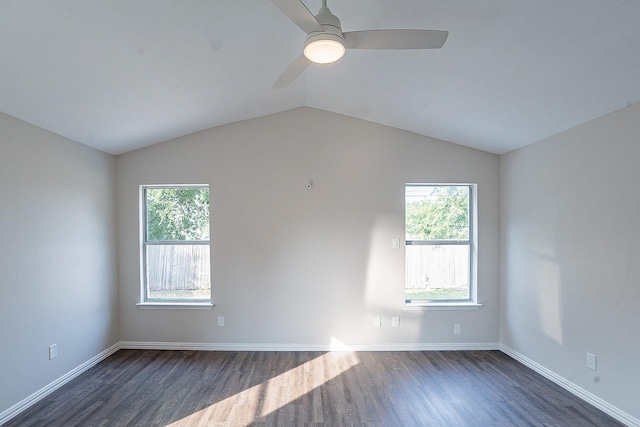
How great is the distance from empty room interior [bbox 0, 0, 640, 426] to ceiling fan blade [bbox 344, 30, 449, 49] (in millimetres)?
10

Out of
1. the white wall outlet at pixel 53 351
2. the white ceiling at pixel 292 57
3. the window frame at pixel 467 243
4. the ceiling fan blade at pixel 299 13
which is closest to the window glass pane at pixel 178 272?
the white wall outlet at pixel 53 351

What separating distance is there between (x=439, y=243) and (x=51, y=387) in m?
4.34

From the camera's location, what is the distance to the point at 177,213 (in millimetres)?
4047

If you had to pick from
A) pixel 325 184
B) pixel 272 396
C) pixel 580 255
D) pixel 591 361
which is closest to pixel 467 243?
pixel 580 255

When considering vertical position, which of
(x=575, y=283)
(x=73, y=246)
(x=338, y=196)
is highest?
(x=338, y=196)

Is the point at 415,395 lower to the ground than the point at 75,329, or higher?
lower

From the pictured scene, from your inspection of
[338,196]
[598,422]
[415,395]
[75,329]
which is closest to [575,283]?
[598,422]

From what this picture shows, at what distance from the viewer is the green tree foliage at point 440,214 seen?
4035 millimetres

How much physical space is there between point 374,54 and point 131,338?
13.8ft

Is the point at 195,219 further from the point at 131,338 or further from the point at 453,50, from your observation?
the point at 453,50

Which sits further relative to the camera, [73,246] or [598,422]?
[73,246]

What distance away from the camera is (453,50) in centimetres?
222

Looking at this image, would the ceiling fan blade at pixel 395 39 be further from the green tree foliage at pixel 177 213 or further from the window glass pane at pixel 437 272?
the green tree foliage at pixel 177 213

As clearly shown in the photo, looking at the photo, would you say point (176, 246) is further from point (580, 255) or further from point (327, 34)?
point (580, 255)
